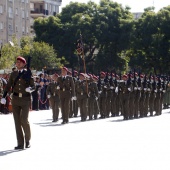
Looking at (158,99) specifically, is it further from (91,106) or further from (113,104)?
(91,106)

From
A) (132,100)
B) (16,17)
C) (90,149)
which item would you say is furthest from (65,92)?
(16,17)

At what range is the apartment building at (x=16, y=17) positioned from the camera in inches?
3433

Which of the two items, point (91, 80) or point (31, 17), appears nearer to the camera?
point (91, 80)

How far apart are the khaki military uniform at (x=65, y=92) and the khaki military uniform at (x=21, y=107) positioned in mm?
8270

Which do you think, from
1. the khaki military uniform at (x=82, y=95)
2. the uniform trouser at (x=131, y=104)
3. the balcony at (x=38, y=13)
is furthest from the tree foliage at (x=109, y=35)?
the khaki military uniform at (x=82, y=95)

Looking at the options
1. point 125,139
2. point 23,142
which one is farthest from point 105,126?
point 23,142

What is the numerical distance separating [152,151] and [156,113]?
51.9 feet

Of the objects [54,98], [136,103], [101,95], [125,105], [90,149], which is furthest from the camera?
[101,95]

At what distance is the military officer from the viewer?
15.1m

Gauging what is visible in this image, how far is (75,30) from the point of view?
7394 cm

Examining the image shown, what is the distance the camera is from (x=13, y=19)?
90.8 metres

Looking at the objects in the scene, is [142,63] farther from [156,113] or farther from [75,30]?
[156,113]

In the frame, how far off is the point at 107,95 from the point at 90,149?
13.9 m

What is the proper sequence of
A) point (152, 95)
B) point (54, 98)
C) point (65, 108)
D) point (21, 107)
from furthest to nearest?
point (152, 95)
point (54, 98)
point (65, 108)
point (21, 107)
